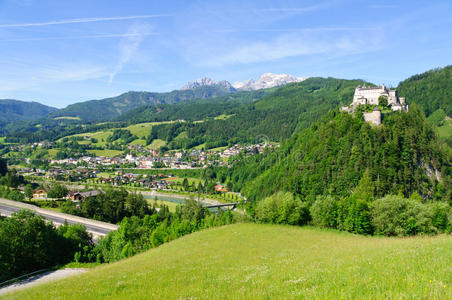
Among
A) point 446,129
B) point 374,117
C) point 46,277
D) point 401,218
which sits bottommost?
point 46,277

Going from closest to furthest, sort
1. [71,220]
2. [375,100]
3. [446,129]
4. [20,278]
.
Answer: [20,278] < [71,220] < [375,100] < [446,129]

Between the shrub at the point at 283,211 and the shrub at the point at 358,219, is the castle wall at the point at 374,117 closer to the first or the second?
→ the shrub at the point at 283,211

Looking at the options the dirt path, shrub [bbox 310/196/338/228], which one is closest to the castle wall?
shrub [bbox 310/196/338/228]

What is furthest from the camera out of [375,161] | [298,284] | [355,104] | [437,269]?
[355,104]

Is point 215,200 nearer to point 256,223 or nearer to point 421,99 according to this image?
point 256,223

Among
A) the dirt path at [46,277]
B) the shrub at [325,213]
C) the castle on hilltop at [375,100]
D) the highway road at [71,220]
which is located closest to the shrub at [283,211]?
the shrub at [325,213]

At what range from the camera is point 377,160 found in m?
77.1

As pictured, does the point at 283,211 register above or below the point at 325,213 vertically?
below

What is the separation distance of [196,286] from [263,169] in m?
129

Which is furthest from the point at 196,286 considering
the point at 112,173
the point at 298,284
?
the point at 112,173

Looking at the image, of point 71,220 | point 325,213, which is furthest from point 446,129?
point 71,220

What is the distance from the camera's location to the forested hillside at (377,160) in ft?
246

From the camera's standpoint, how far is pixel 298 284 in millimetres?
9438

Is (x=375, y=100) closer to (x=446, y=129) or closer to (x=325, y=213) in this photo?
(x=325, y=213)
